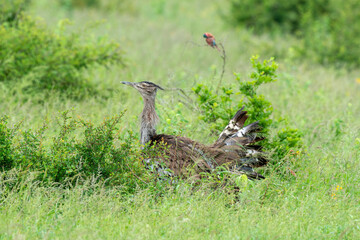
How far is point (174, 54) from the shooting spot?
39.6ft

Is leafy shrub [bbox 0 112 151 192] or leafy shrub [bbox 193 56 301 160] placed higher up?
leafy shrub [bbox 193 56 301 160]

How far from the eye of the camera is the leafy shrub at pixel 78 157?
4762 millimetres

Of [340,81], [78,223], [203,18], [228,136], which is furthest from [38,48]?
[203,18]

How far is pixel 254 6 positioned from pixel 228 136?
11066mm

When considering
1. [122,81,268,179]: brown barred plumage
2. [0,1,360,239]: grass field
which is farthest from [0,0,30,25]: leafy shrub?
[122,81,268,179]: brown barred plumage

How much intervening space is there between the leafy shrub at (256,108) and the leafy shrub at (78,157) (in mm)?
1561

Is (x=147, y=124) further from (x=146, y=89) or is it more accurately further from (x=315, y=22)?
(x=315, y=22)

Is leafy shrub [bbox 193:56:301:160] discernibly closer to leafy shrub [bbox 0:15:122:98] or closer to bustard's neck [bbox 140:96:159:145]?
bustard's neck [bbox 140:96:159:145]

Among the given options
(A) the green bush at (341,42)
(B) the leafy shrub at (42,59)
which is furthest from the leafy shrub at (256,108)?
(A) the green bush at (341,42)

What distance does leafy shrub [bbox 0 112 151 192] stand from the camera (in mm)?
4762

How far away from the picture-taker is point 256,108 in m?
5.96

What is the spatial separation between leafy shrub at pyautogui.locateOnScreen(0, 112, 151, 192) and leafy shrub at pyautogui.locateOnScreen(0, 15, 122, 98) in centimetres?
318

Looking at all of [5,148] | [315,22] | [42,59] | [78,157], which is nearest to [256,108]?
[78,157]

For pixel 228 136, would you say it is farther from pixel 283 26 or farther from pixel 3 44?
pixel 283 26
